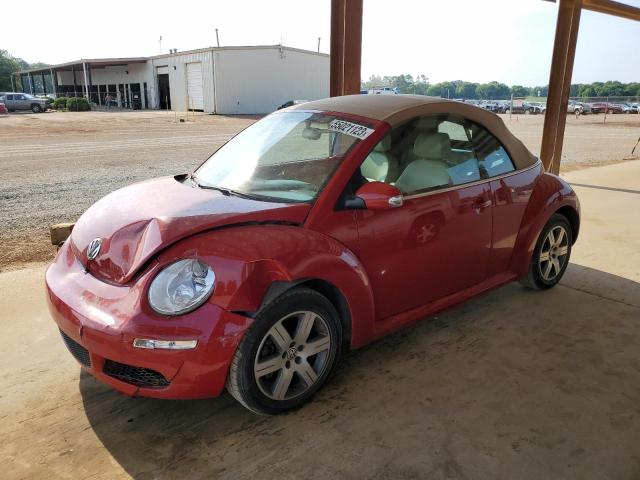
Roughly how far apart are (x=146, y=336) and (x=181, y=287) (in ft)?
0.85

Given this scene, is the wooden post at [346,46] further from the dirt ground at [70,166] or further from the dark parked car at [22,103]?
the dark parked car at [22,103]

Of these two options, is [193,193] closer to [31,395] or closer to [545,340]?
[31,395]

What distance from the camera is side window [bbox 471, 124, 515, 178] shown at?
3.62 metres

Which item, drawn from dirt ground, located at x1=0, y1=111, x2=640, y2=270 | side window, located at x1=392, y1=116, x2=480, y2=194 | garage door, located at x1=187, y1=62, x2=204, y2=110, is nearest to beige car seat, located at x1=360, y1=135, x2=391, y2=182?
side window, located at x1=392, y1=116, x2=480, y2=194

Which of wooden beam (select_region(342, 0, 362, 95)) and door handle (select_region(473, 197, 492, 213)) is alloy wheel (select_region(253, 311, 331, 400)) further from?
wooden beam (select_region(342, 0, 362, 95))

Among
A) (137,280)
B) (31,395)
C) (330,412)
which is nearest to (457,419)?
(330,412)

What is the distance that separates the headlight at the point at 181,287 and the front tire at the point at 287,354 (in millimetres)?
279

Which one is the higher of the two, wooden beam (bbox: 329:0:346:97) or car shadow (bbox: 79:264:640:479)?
wooden beam (bbox: 329:0:346:97)

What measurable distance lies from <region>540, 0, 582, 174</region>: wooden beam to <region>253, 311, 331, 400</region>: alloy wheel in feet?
28.9

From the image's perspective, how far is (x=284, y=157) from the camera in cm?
344

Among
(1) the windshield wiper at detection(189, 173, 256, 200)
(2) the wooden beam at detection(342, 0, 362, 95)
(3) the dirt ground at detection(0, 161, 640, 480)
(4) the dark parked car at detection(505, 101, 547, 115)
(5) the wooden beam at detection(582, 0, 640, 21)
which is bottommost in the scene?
(3) the dirt ground at detection(0, 161, 640, 480)

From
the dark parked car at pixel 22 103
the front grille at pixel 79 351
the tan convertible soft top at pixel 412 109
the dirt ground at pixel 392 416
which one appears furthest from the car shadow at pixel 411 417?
the dark parked car at pixel 22 103

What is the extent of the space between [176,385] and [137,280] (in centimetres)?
51

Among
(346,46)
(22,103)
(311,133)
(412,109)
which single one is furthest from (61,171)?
(22,103)
